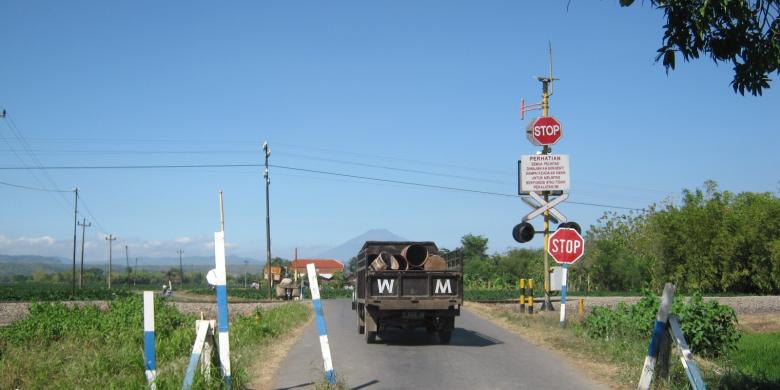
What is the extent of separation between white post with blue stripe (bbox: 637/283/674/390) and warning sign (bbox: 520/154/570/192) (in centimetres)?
1214

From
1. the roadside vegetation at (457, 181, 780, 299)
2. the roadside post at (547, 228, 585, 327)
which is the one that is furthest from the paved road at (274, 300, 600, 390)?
the roadside vegetation at (457, 181, 780, 299)

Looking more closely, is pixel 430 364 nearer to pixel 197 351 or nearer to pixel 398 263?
pixel 398 263

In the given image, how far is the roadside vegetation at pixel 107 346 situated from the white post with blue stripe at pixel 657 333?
16.6 feet

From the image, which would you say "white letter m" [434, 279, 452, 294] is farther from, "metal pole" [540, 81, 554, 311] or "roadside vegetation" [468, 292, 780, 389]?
"metal pole" [540, 81, 554, 311]

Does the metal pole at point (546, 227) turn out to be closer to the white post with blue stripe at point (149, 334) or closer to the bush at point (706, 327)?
the bush at point (706, 327)

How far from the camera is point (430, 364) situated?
41.9 feet

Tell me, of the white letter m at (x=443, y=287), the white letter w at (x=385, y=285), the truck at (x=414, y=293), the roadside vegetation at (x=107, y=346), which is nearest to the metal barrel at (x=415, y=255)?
the truck at (x=414, y=293)

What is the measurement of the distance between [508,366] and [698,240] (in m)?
47.5

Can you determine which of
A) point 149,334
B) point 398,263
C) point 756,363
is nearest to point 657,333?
point 149,334

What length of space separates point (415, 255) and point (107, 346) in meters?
8.72

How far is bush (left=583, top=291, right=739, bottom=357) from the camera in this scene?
15.6 m

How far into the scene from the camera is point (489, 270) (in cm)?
8500

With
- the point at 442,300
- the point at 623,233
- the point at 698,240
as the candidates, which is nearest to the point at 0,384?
the point at 442,300

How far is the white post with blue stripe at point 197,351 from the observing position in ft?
27.7
